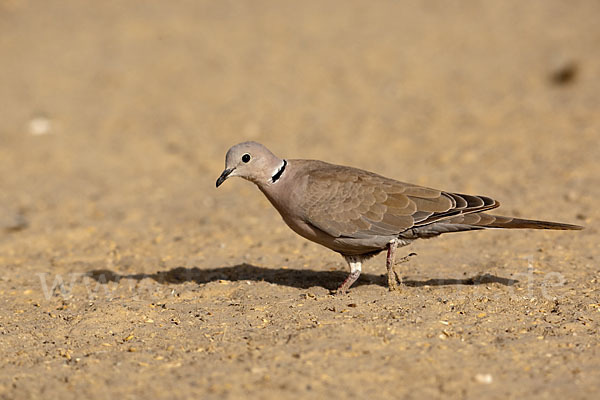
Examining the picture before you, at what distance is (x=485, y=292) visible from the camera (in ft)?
16.7

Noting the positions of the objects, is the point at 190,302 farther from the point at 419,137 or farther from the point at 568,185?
the point at 419,137

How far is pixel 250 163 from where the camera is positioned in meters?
5.20

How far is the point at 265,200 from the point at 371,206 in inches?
128

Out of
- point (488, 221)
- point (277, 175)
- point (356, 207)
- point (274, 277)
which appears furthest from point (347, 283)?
point (488, 221)

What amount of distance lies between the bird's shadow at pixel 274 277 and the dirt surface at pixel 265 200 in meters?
0.02

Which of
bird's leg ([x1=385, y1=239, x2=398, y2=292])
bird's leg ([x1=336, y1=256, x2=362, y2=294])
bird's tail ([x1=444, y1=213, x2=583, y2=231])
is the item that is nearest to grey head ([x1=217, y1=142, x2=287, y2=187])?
bird's leg ([x1=336, y1=256, x2=362, y2=294])

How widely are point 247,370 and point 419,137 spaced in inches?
261

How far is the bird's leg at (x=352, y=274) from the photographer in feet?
17.0

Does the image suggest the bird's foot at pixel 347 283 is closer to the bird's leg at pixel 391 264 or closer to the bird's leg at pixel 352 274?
the bird's leg at pixel 352 274

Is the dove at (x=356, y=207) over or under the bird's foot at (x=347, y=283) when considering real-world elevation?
over

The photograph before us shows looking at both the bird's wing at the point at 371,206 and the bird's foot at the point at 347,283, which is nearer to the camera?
the bird's wing at the point at 371,206

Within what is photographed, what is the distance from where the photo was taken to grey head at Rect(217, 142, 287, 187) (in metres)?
5.18

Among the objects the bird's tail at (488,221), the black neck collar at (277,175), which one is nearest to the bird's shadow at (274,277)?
the bird's tail at (488,221)

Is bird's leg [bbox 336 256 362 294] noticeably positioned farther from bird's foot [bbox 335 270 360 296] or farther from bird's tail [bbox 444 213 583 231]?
bird's tail [bbox 444 213 583 231]
